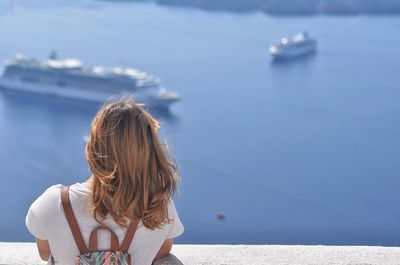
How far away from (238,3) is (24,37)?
11.2 ft

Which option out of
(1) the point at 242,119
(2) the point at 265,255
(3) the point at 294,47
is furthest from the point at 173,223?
(3) the point at 294,47

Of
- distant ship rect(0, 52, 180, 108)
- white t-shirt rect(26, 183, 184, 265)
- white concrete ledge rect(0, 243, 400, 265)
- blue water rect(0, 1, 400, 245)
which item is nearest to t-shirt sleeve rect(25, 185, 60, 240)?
white t-shirt rect(26, 183, 184, 265)

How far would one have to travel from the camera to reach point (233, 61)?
10.0 metres

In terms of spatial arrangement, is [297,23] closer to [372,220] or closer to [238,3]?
[238,3]

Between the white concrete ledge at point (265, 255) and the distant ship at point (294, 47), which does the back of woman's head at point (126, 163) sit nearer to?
the white concrete ledge at point (265, 255)

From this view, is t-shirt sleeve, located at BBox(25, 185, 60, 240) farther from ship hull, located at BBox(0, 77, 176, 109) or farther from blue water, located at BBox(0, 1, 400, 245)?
ship hull, located at BBox(0, 77, 176, 109)

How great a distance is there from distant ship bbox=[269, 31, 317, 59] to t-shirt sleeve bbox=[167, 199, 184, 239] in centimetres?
979

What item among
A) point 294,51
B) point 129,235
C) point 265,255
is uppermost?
point 129,235

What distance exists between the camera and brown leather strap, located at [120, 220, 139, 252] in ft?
1.90

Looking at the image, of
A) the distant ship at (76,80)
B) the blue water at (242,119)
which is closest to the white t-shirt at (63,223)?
the blue water at (242,119)

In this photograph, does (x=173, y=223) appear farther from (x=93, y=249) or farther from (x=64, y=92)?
(x=64, y=92)

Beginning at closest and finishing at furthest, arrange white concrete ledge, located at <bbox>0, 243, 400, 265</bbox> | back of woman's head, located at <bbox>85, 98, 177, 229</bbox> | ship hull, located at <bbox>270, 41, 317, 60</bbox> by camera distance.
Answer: back of woman's head, located at <bbox>85, 98, 177, 229</bbox> → white concrete ledge, located at <bbox>0, 243, 400, 265</bbox> → ship hull, located at <bbox>270, 41, 317, 60</bbox>

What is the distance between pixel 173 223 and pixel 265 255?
0.19 metres

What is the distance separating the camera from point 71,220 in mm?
565
